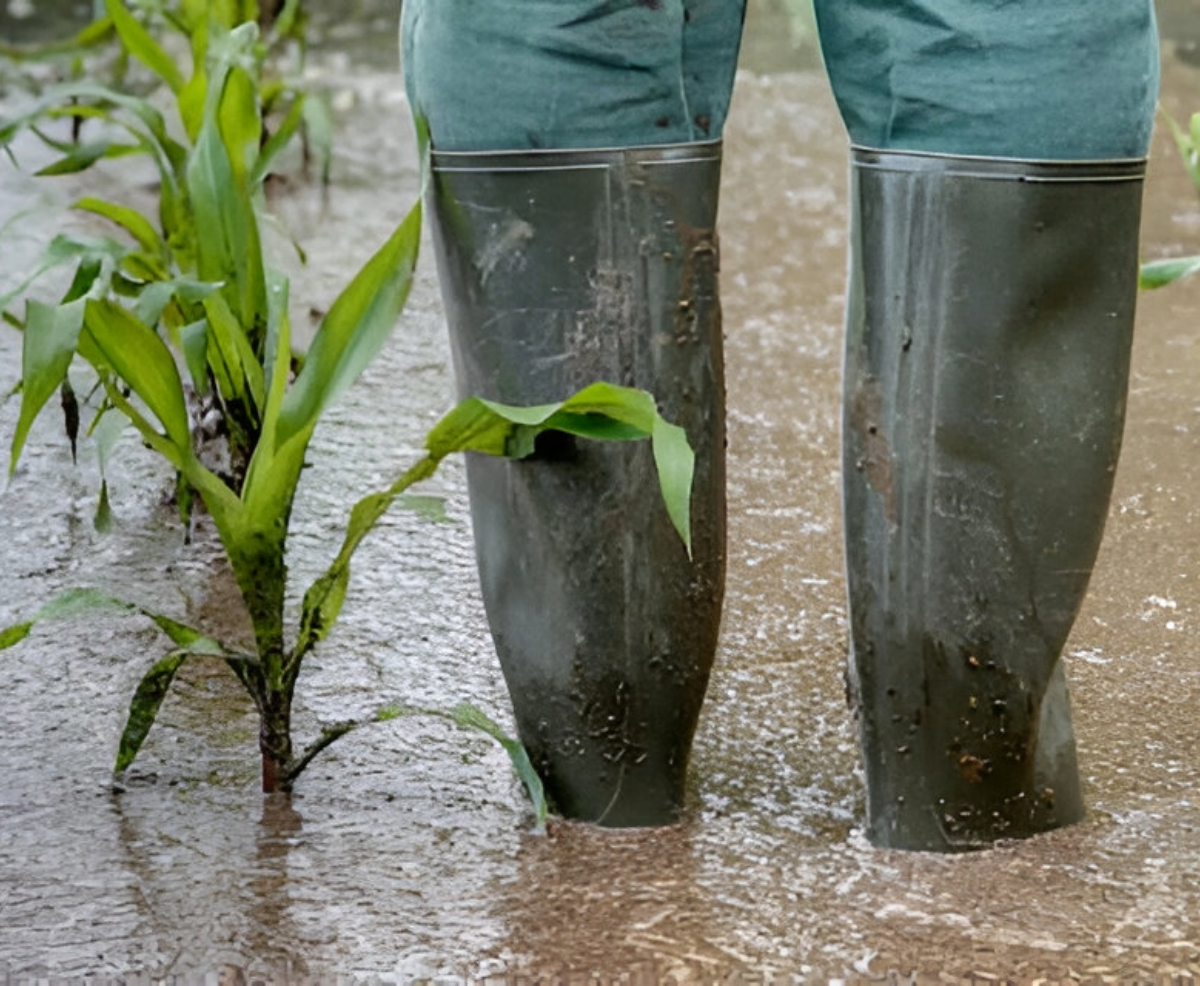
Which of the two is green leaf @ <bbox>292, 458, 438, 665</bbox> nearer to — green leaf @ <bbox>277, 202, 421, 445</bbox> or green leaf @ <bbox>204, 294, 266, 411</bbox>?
green leaf @ <bbox>277, 202, 421, 445</bbox>

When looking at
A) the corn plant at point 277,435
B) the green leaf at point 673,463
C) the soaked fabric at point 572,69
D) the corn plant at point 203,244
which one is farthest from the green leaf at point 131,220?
the green leaf at point 673,463

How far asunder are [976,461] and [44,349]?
659 millimetres

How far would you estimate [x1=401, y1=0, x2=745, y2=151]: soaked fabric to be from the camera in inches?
50.6

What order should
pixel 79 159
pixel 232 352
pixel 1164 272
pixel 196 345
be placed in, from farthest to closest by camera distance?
1. pixel 79 159
2. pixel 1164 272
3. pixel 232 352
4. pixel 196 345

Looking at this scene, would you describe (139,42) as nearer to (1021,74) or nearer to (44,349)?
(44,349)

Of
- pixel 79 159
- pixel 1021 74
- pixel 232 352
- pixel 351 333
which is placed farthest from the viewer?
pixel 79 159

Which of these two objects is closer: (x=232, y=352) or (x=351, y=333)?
(x=351, y=333)

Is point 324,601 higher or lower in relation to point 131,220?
lower

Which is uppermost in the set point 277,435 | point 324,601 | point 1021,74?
point 1021,74

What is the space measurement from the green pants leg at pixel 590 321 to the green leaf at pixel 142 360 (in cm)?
24

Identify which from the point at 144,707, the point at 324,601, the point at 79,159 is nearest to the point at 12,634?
the point at 144,707

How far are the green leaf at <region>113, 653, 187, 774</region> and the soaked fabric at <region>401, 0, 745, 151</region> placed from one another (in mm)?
450

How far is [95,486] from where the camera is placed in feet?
7.07

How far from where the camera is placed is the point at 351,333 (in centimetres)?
144
